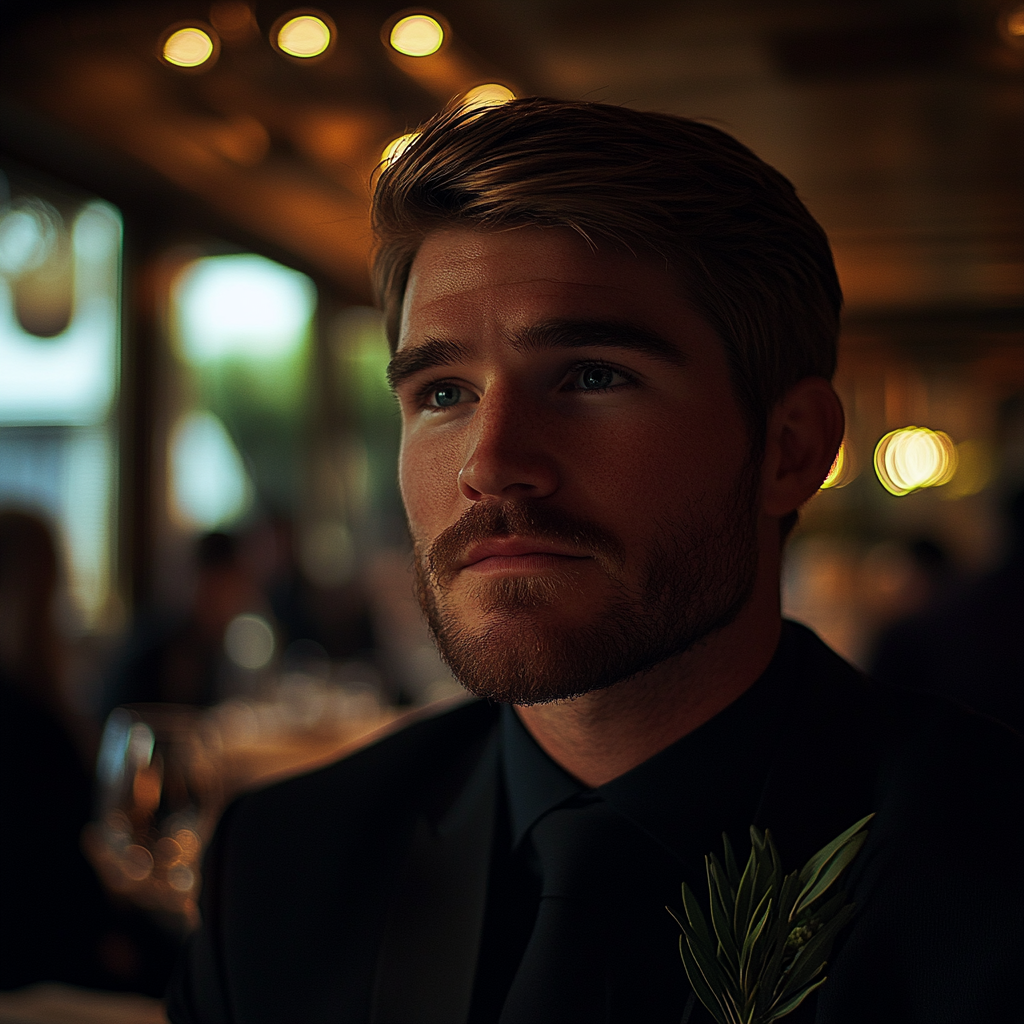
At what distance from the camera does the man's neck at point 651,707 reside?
1.01 meters

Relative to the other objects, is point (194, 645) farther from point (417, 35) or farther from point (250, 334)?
point (250, 334)

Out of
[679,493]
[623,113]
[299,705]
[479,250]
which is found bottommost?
[299,705]

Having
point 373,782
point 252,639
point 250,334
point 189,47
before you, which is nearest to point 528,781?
point 373,782

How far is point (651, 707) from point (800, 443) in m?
0.31

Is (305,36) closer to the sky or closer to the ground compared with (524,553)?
closer to the sky

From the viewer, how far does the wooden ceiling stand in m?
3.91

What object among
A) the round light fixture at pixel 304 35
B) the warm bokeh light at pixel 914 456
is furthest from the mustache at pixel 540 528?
the warm bokeh light at pixel 914 456

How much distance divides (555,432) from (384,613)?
287 inches

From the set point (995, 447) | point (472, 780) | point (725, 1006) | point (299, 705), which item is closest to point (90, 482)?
point (299, 705)

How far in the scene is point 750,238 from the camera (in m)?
1.02

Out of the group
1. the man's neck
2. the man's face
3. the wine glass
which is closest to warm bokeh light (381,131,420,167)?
the man's face

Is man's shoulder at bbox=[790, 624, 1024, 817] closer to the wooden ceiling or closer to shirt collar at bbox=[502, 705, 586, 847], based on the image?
shirt collar at bbox=[502, 705, 586, 847]

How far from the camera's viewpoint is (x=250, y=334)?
286 inches

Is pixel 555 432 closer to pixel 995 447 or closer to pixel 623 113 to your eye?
pixel 623 113
